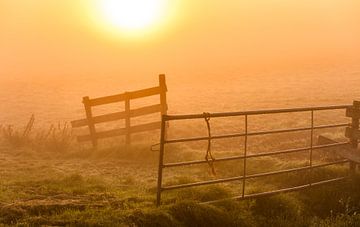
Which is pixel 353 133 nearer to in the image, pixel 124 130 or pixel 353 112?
pixel 353 112

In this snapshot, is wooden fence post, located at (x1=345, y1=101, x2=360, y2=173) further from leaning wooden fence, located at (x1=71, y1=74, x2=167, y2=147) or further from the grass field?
leaning wooden fence, located at (x1=71, y1=74, x2=167, y2=147)

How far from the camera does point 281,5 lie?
96.9m

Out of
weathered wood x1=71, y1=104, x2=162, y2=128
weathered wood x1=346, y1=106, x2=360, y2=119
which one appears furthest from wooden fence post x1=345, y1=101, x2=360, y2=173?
weathered wood x1=71, y1=104, x2=162, y2=128

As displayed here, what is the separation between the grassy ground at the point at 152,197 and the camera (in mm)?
6598

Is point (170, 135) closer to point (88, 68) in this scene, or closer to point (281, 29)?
point (88, 68)

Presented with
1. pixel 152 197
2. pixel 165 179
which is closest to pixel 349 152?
pixel 165 179

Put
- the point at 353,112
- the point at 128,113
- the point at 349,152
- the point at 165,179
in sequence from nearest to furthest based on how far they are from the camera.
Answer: the point at 353,112 < the point at 349,152 < the point at 165,179 < the point at 128,113

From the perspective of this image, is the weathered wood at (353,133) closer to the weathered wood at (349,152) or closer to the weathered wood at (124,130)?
Answer: the weathered wood at (349,152)

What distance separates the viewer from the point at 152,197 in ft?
25.7

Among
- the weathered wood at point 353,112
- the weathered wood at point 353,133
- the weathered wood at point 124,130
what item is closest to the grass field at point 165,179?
the weathered wood at point 124,130

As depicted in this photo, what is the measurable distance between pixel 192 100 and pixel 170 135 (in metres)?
12.3

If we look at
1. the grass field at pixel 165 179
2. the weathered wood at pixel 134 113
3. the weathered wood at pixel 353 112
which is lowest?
the grass field at pixel 165 179

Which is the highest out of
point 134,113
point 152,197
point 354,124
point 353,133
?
point 354,124

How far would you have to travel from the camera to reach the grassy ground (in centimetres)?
660
